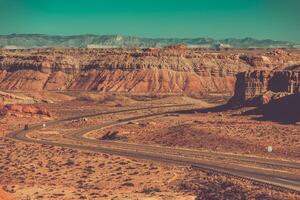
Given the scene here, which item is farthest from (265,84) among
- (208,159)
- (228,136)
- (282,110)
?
(208,159)

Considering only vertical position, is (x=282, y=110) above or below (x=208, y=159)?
above

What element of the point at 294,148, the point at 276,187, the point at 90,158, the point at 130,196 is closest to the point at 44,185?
the point at 130,196

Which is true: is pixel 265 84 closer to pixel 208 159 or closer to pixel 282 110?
pixel 282 110

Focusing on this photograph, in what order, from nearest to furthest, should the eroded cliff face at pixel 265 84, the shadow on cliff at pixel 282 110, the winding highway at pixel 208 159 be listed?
the winding highway at pixel 208 159
the shadow on cliff at pixel 282 110
the eroded cliff face at pixel 265 84

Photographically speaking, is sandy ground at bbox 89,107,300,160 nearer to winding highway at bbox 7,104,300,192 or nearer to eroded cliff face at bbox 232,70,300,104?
winding highway at bbox 7,104,300,192

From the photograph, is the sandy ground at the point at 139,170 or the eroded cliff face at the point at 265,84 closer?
the sandy ground at the point at 139,170

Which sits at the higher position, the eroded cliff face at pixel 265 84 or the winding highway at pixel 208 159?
the eroded cliff face at pixel 265 84

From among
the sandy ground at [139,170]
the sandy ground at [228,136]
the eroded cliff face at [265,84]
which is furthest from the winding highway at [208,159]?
the eroded cliff face at [265,84]

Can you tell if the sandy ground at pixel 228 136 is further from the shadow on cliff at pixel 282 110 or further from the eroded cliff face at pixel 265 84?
the eroded cliff face at pixel 265 84

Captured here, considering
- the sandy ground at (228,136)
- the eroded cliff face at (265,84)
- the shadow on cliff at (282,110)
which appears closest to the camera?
the sandy ground at (228,136)

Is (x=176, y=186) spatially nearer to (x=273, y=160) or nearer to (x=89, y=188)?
(x=89, y=188)
